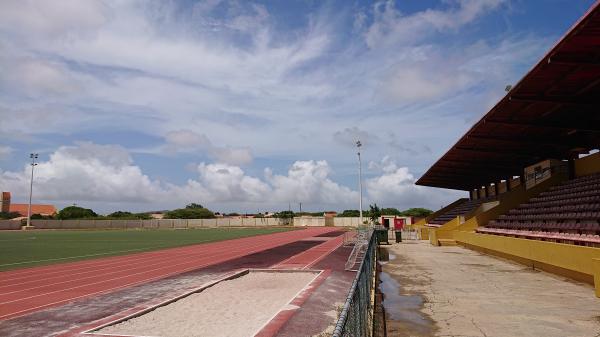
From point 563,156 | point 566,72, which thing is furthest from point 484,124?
point 563,156

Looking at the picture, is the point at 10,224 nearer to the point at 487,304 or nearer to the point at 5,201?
the point at 5,201

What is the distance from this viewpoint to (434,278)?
14328 millimetres

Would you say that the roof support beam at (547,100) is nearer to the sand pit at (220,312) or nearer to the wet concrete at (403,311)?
the wet concrete at (403,311)

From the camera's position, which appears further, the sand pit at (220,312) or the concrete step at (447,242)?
the concrete step at (447,242)

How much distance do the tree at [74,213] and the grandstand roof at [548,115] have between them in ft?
354

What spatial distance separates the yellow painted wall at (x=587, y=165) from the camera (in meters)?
22.0

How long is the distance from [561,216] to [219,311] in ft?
50.5

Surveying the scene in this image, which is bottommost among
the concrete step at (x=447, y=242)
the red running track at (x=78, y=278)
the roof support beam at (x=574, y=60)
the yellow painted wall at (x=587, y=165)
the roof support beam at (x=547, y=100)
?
the red running track at (x=78, y=278)

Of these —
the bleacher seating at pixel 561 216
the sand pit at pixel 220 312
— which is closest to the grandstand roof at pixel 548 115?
the bleacher seating at pixel 561 216

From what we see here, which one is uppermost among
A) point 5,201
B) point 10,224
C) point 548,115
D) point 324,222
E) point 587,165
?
point 5,201

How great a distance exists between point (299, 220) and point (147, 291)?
3122 inches

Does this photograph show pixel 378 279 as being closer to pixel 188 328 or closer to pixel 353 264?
pixel 353 264

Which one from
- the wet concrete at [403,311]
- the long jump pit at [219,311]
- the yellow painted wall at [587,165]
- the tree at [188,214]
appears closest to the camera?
the wet concrete at [403,311]

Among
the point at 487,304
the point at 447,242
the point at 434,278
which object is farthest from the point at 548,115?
the point at 447,242
